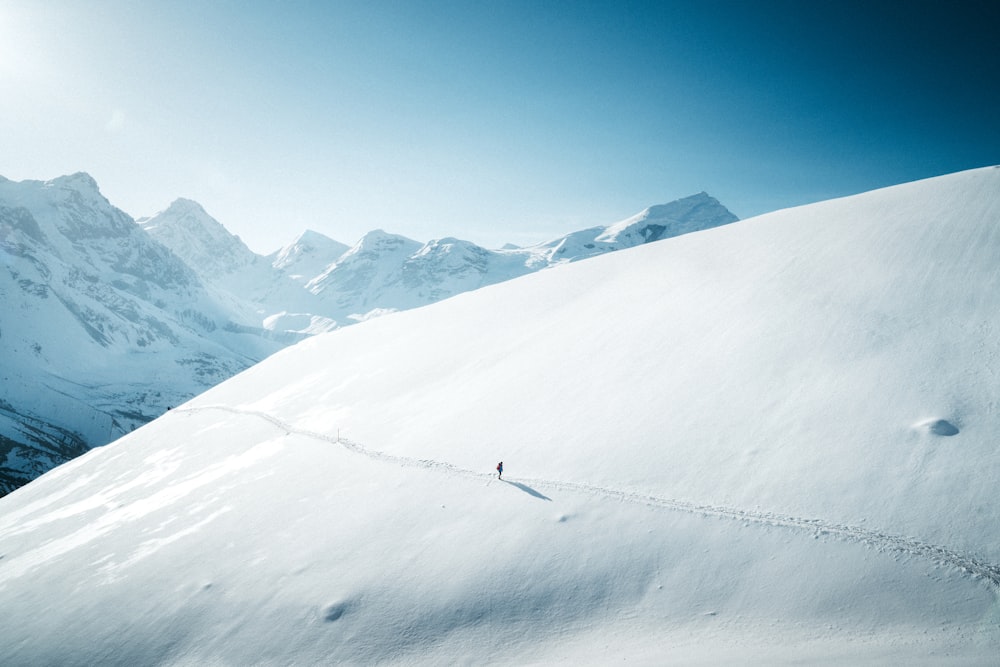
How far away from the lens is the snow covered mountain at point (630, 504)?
46.2 feet

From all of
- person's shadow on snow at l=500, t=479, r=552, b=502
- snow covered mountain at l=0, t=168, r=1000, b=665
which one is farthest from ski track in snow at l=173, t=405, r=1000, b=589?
person's shadow on snow at l=500, t=479, r=552, b=502

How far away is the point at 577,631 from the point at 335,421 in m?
26.8

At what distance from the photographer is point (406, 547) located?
19.2m

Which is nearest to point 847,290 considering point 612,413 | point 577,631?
point 612,413

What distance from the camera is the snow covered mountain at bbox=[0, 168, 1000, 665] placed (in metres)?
14.1

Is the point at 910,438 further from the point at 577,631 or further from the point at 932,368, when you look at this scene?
the point at 577,631

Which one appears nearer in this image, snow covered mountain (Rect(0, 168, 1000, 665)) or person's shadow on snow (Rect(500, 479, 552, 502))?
snow covered mountain (Rect(0, 168, 1000, 665))

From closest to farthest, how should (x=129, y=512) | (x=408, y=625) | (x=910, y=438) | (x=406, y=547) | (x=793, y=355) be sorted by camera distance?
(x=408, y=625)
(x=910, y=438)
(x=406, y=547)
(x=793, y=355)
(x=129, y=512)

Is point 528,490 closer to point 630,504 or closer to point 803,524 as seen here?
point 630,504

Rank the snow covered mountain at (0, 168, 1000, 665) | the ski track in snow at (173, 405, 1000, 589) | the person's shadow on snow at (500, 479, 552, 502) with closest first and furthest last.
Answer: the ski track in snow at (173, 405, 1000, 589), the snow covered mountain at (0, 168, 1000, 665), the person's shadow on snow at (500, 479, 552, 502)

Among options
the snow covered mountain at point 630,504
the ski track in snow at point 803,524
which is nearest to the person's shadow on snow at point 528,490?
the snow covered mountain at point 630,504

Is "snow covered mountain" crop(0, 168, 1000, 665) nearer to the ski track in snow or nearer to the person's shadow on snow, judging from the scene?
the ski track in snow

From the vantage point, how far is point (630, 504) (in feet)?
62.2

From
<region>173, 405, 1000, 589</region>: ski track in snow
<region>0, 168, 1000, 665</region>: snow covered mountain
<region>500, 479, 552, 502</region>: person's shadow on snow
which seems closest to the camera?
<region>173, 405, 1000, 589</region>: ski track in snow
